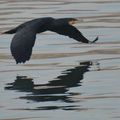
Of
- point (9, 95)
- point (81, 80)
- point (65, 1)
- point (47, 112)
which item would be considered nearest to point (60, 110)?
point (47, 112)

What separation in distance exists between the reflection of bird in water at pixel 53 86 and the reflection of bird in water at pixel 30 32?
0.35 metres

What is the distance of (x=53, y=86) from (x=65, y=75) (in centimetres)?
82

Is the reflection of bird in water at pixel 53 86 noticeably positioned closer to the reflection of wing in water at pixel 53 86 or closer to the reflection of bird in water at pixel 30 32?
the reflection of wing in water at pixel 53 86

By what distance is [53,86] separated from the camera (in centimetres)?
1176

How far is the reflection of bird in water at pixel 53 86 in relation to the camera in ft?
36.0

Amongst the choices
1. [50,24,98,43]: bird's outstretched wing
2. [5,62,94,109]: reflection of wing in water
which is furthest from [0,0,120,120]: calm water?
[50,24,98,43]: bird's outstretched wing

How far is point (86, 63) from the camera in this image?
44.2 ft

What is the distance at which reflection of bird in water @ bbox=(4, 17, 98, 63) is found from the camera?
40.7ft

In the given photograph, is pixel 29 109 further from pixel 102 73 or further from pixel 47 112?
pixel 102 73

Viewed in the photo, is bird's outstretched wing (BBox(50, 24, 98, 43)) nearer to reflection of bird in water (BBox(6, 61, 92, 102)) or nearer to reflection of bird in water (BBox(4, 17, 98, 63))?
reflection of bird in water (BBox(4, 17, 98, 63))

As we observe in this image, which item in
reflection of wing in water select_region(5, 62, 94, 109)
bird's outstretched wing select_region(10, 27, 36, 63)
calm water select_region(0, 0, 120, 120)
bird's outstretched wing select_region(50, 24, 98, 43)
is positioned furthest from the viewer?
bird's outstretched wing select_region(50, 24, 98, 43)

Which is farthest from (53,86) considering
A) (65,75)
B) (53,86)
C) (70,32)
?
(70,32)

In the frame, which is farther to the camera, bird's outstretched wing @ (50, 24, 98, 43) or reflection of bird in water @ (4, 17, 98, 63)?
bird's outstretched wing @ (50, 24, 98, 43)

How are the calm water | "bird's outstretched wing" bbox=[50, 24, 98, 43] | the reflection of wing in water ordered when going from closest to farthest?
the calm water
the reflection of wing in water
"bird's outstretched wing" bbox=[50, 24, 98, 43]
